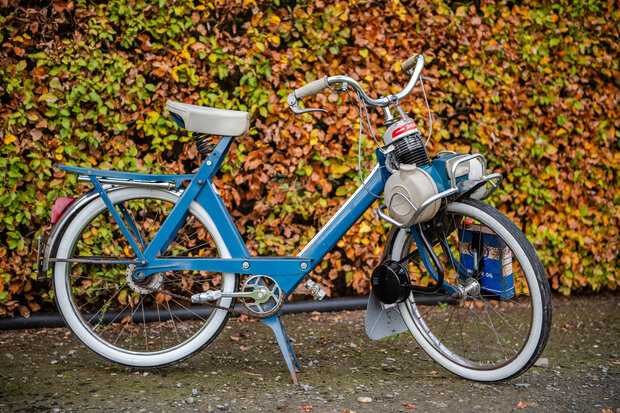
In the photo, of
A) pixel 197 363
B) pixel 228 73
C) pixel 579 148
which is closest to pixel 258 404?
pixel 197 363

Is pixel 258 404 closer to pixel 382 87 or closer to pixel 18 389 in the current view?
pixel 18 389

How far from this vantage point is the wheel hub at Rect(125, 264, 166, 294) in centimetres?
278

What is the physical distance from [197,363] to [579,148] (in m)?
3.03

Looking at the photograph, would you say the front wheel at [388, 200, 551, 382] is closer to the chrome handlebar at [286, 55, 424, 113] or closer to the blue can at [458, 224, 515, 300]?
the blue can at [458, 224, 515, 300]

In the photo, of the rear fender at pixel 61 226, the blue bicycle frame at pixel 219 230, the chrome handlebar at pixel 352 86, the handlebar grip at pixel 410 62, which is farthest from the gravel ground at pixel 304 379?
the handlebar grip at pixel 410 62

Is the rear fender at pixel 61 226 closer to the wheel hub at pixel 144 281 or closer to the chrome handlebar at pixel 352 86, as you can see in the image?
the wheel hub at pixel 144 281

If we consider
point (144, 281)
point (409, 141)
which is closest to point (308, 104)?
point (409, 141)

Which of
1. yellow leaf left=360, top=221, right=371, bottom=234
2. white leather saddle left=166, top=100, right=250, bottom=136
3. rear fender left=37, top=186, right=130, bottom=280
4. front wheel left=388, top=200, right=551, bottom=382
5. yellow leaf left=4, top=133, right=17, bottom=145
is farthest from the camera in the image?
yellow leaf left=360, top=221, right=371, bottom=234

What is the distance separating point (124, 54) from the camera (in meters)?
3.43

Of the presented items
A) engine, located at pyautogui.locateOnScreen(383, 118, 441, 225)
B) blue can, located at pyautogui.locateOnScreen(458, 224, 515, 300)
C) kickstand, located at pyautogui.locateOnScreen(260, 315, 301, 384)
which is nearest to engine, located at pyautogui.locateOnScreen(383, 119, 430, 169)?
engine, located at pyautogui.locateOnScreen(383, 118, 441, 225)

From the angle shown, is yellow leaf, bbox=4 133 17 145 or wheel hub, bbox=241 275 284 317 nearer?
wheel hub, bbox=241 275 284 317

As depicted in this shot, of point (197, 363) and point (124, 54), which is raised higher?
point (124, 54)

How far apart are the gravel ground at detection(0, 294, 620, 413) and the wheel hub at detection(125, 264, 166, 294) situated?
42cm

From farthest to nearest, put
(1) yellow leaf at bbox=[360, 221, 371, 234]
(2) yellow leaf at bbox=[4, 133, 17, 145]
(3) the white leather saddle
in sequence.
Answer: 1. (1) yellow leaf at bbox=[360, 221, 371, 234]
2. (2) yellow leaf at bbox=[4, 133, 17, 145]
3. (3) the white leather saddle
